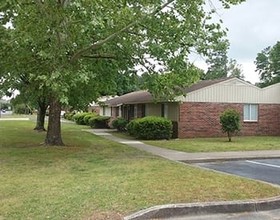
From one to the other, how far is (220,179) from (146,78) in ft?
28.5

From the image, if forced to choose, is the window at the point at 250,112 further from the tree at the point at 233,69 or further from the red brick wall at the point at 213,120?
the tree at the point at 233,69

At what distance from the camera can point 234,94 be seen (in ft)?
92.8

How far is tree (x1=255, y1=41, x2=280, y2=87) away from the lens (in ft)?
221

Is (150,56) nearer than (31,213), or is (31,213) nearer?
(31,213)

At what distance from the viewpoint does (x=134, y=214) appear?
281 inches

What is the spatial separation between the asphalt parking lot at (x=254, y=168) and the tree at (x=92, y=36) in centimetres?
405

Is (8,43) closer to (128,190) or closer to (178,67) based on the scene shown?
(178,67)

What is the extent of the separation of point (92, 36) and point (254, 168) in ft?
24.2

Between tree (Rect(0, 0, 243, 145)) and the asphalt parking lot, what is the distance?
405cm

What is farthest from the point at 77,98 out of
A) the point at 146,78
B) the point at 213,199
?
the point at 213,199

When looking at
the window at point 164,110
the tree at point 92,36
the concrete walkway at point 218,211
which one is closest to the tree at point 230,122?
the window at point 164,110

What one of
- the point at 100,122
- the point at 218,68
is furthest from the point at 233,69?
the point at 100,122

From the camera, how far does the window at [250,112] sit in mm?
28812

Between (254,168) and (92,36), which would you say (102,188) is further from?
(92,36)
